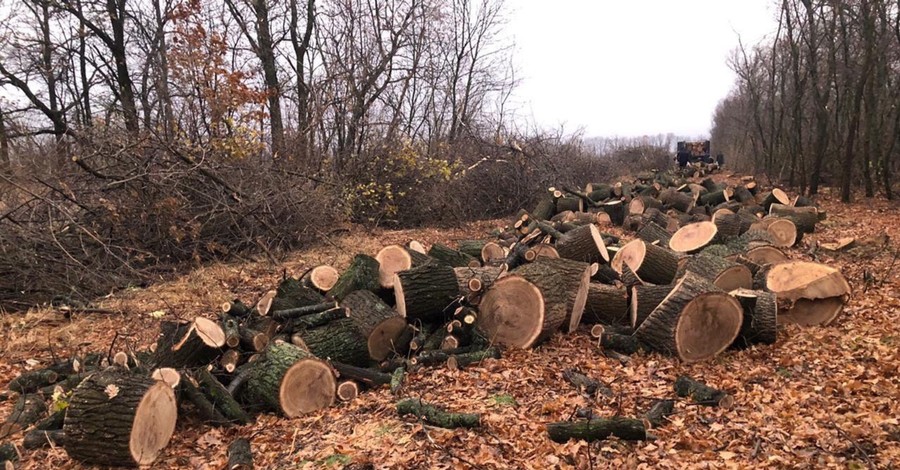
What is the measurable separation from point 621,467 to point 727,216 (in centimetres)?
775

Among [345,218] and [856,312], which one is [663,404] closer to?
[856,312]

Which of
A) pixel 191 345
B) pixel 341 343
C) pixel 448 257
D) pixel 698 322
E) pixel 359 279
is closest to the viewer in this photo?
pixel 191 345

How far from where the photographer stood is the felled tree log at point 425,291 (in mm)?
5250

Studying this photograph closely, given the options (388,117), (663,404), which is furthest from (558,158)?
(663,404)

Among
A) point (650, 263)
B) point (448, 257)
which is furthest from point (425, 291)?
point (650, 263)

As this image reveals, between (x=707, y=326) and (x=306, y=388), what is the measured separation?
11.4 ft

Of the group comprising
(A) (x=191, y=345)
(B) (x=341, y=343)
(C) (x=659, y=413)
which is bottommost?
(C) (x=659, y=413)

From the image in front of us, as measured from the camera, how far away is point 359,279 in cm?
564

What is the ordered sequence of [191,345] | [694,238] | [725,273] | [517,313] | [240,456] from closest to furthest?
[240,456] < [191,345] < [517,313] < [725,273] < [694,238]

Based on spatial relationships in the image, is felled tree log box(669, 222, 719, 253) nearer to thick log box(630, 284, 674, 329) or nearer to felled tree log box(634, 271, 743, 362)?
thick log box(630, 284, 674, 329)

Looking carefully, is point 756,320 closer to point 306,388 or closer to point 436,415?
point 436,415

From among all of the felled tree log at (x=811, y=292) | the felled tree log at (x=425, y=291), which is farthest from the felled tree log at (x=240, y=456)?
the felled tree log at (x=811, y=292)

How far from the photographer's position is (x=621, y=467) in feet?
10.3

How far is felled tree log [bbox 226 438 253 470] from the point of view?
11.5 feet
